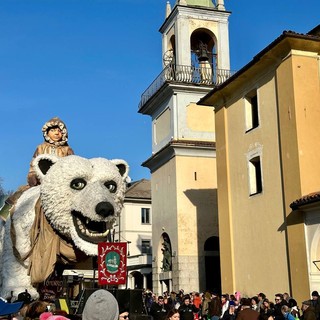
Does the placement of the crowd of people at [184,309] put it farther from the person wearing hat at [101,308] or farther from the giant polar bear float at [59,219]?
the giant polar bear float at [59,219]

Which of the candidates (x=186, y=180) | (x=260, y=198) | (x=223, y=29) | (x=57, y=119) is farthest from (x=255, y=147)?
(x=57, y=119)

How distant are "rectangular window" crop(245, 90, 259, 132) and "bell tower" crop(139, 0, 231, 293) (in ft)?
24.5

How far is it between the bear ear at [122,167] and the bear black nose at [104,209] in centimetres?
66

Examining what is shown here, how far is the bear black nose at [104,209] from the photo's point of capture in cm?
428

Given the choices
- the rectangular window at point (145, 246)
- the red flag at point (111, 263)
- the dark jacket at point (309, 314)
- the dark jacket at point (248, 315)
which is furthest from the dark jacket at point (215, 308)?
the rectangular window at point (145, 246)

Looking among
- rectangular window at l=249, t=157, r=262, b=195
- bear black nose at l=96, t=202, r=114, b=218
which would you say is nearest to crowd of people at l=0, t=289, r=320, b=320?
bear black nose at l=96, t=202, r=114, b=218

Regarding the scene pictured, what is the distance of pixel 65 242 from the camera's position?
4598 millimetres

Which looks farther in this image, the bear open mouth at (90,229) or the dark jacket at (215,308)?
the dark jacket at (215,308)

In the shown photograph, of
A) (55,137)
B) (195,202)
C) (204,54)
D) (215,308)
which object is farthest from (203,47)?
(55,137)

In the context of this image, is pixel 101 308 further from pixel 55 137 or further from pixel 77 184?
pixel 55 137

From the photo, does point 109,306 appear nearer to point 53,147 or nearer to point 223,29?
point 53,147

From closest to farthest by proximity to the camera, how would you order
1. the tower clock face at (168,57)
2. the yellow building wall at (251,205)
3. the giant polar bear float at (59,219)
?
the giant polar bear float at (59,219) < the yellow building wall at (251,205) < the tower clock face at (168,57)

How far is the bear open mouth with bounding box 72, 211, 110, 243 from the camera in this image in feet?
14.5

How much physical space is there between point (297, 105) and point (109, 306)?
49.8 feet
